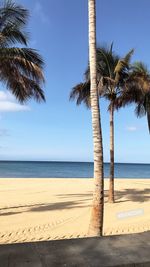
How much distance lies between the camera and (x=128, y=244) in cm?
317

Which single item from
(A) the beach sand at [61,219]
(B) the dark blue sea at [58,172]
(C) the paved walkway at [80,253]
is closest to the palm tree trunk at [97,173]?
(A) the beach sand at [61,219]

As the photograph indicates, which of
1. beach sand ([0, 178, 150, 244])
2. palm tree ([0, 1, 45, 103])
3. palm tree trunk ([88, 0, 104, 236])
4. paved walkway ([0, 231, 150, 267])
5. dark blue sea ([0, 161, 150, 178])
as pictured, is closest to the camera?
paved walkway ([0, 231, 150, 267])

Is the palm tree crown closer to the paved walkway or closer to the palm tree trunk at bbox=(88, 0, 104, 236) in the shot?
the palm tree trunk at bbox=(88, 0, 104, 236)

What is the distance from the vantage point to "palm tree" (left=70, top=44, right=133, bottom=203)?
14.9 meters

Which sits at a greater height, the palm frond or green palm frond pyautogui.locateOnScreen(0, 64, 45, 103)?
the palm frond

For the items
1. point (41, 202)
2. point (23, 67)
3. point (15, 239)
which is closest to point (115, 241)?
point (15, 239)

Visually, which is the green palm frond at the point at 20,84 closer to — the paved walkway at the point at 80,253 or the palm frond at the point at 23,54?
the palm frond at the point at 23,54

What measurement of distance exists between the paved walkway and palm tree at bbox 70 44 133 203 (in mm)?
11977

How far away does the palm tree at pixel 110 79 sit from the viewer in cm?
1491

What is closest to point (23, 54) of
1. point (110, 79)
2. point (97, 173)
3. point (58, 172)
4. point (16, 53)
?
point (16, 53)

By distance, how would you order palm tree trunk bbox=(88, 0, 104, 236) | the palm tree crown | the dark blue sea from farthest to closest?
the dark blue sea < the palm tree crown < palm tree trunk bbox=(88, 0, 104, 236)

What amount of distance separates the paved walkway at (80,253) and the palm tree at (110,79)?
11977 millimetres

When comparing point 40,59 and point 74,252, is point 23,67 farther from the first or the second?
point 74,252

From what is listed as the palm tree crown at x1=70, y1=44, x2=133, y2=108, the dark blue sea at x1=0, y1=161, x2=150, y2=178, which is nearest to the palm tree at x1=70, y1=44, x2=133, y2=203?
the palm tree crown at x1=70, y1=44, x2=133, y2=108
